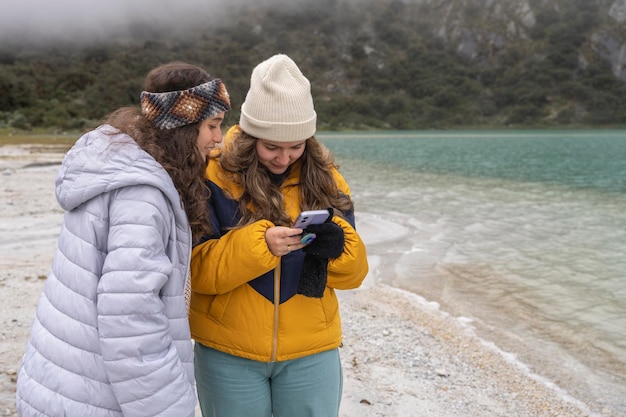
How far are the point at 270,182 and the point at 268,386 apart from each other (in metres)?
0.80

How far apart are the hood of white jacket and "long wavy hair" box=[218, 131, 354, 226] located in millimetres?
457

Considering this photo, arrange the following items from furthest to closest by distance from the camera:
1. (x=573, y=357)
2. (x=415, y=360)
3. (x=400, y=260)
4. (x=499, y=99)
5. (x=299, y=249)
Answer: (x=499, y=99) → (x=400, y=260) → (x=573, y=357) → (x=415, y=360) → (x=299, y=249)

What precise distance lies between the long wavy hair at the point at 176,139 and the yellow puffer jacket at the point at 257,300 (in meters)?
0.23

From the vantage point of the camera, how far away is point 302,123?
7.35 ft

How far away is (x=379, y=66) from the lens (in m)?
142

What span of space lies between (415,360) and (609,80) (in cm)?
14675

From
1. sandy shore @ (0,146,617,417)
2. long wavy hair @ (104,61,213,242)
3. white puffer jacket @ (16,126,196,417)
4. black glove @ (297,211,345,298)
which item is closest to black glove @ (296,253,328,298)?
black glove @ (297,211,345,298)

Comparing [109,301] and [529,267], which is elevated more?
[109,301]

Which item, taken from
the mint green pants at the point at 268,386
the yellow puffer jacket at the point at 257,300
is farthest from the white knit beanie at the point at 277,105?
the mint green pants at the point at 268,386

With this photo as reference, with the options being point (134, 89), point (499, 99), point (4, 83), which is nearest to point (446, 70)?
point (499, 99)

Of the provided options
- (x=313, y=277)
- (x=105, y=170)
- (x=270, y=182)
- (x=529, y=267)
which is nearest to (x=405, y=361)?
(x=313, y=277)

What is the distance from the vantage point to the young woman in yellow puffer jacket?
2172 mm

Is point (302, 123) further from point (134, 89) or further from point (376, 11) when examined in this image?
point (376, 11)

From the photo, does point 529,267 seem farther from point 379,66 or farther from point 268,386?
point 379,66
